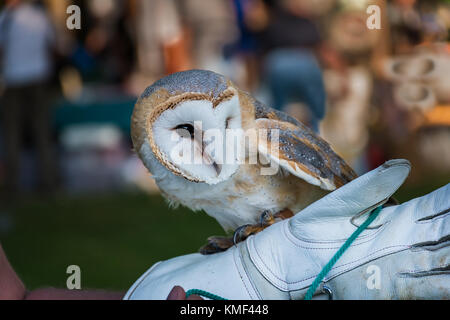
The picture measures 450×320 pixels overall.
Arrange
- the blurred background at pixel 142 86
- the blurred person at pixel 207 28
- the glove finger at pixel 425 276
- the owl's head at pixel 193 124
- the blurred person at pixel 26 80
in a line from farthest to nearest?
the blurred person at pixel 207 28, the blurred person at pixel 26 80, the blurred background at pixel 142 86, the owl's head at pixel 193 124, the glove finger at pixel 425 276

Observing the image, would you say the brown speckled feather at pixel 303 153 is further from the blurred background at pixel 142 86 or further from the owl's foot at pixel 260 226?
the blurred background at pixel 142 86

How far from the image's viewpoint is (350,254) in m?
1.30

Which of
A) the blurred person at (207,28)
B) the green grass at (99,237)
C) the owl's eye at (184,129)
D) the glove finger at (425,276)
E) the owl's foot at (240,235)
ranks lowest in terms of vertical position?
the green grass at (99,237)

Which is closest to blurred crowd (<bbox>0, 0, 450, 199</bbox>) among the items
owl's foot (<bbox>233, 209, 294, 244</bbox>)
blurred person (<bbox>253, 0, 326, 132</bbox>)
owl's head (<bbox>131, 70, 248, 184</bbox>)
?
blurred person (<bbox>253, 0, 326, 132</bbox>)

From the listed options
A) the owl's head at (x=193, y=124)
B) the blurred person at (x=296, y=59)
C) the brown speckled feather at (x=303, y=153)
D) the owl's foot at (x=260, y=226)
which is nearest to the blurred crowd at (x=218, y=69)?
the blurred person at (x=296, y=59)

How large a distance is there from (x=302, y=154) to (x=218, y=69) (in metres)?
4.48

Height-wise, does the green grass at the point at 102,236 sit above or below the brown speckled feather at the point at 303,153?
below

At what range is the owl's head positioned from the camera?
1.52m

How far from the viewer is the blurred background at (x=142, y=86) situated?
4.04 meters

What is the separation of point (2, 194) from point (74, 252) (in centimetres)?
164

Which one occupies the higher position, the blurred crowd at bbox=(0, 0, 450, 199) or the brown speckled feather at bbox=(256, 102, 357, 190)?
the blurred crowd at bbox=(0, 0, 450, 199)

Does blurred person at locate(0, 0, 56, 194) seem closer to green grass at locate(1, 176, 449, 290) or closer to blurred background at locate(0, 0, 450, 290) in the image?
blurred background at locate(0, 0, 450, 290)

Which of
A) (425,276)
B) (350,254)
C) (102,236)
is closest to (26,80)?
(102,236)

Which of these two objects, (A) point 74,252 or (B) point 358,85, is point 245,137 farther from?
(B) point 358,85
